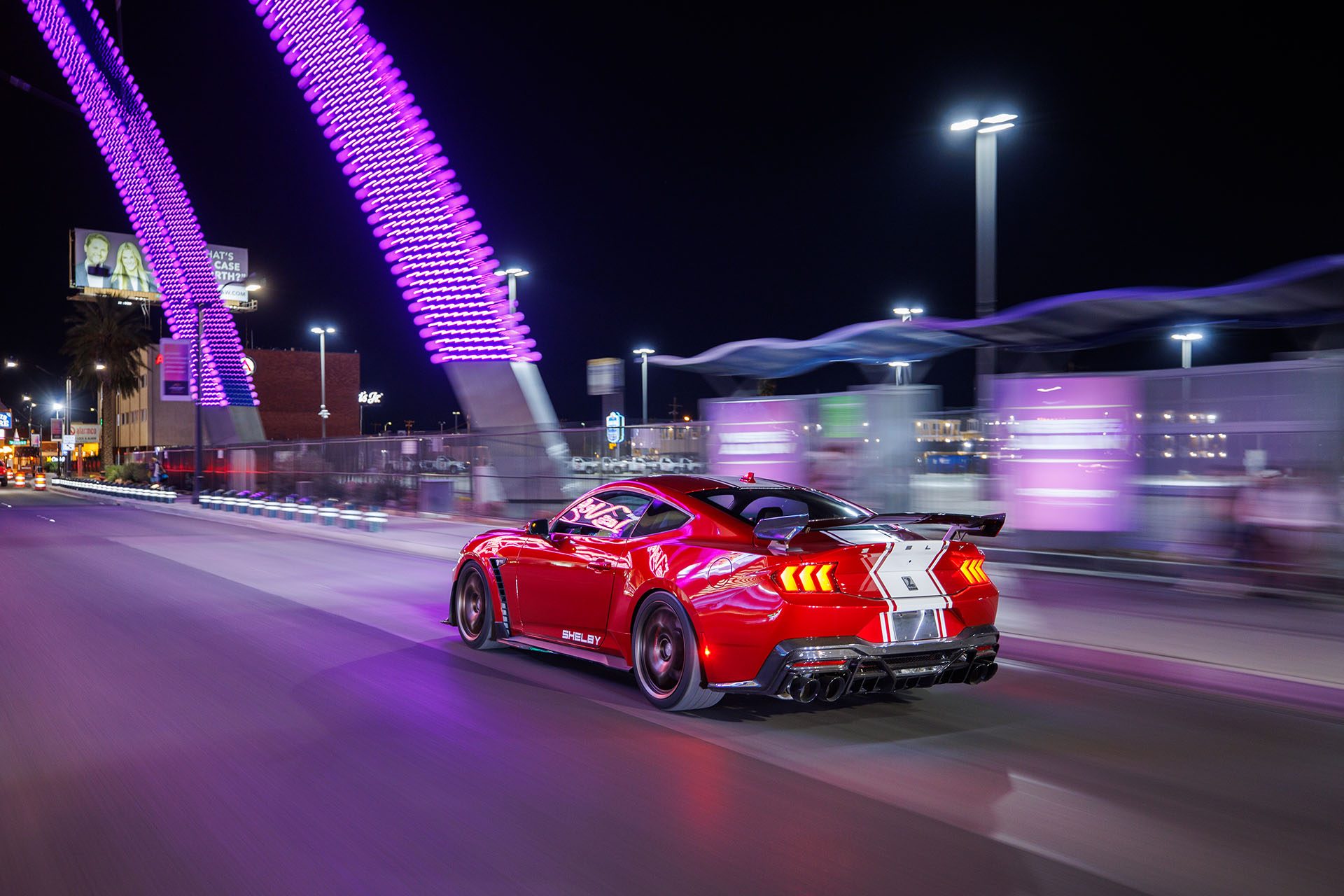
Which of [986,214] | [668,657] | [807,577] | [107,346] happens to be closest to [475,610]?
[668,657]

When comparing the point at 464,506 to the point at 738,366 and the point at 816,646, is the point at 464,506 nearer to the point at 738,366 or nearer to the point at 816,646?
the point at 738,366

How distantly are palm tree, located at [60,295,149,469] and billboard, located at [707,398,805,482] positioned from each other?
198 feet

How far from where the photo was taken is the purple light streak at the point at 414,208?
2480 centimetres

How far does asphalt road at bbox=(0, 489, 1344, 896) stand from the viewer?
4.16 m

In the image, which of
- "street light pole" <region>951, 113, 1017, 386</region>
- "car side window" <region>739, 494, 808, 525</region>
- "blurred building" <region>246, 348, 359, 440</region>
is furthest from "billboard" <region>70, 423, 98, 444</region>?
"car side window" <region>739, 494, 808, 525</region>

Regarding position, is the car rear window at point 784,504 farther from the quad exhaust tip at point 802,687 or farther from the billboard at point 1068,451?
the billboard at point 1068,451

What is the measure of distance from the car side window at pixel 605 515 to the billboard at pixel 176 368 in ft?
153

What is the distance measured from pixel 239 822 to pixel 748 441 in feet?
43.1

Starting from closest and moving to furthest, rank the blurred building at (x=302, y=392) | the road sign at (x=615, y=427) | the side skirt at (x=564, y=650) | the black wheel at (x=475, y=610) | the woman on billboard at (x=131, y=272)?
the side skirt at (x=564, y=650) → the black wheel at (x=475, y=610) → the road sign at (x=615, y=427) → the woman on billboard at (x=131, y=272) → the blurred building at (x=302, y=392)

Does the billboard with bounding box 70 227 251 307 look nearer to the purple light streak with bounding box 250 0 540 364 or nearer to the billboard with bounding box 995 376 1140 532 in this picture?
the purple light streak with bounding box 250 0 540 364

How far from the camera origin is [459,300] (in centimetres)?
2492

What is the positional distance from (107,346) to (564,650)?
226ft

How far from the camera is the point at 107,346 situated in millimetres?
67688

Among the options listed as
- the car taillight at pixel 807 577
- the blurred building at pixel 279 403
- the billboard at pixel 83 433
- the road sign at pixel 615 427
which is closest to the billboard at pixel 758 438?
the road sign at pixel 615 427
